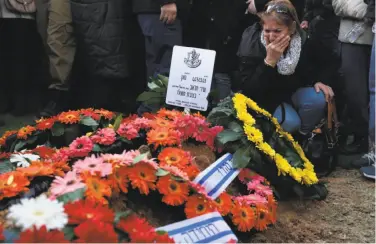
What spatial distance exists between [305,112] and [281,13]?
659 mm

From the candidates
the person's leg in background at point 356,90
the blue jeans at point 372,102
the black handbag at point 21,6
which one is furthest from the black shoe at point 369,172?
the black handbag at point 21,6

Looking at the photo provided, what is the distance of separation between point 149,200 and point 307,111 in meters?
1.53

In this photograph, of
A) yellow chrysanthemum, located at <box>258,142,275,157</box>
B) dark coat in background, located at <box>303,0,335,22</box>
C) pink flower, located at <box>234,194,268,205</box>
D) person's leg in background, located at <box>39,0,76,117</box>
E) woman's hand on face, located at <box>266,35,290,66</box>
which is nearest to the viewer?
pink flower, located at <box>234,194,268,205</box>

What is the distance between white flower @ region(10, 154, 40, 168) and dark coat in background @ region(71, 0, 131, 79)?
1.46m

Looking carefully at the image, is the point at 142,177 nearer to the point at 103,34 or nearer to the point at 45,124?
the point at 45,124

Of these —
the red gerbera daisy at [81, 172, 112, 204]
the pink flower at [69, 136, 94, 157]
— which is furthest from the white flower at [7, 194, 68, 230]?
the pink flower at [69, 136, 94, 157]

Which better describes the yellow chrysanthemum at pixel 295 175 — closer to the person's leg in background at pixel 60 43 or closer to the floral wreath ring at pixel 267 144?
the floral wreath ring at pixel 267 144

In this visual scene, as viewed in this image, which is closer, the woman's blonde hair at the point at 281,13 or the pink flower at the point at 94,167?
the pink flower at the point at 94,167

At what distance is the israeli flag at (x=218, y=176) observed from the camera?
2256 millimetres

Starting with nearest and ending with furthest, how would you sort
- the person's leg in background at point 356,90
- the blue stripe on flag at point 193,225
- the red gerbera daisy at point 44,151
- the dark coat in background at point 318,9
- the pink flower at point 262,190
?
the blue stripe on flag at point 193,225 < the pink flower at point 262,190 < the red gerbera daisy at point 44,151 < the person's leg in background at point 356,90 < the dark coat in background at point 318,9

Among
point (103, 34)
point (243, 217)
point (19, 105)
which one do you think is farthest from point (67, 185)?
point (19, 105)

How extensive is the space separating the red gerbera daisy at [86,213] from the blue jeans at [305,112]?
5.94 ft

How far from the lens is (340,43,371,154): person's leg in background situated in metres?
3.53

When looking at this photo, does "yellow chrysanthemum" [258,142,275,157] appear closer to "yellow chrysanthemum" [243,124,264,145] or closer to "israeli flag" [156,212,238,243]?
"yellow chrysanthemum" [243,124,264,145]
